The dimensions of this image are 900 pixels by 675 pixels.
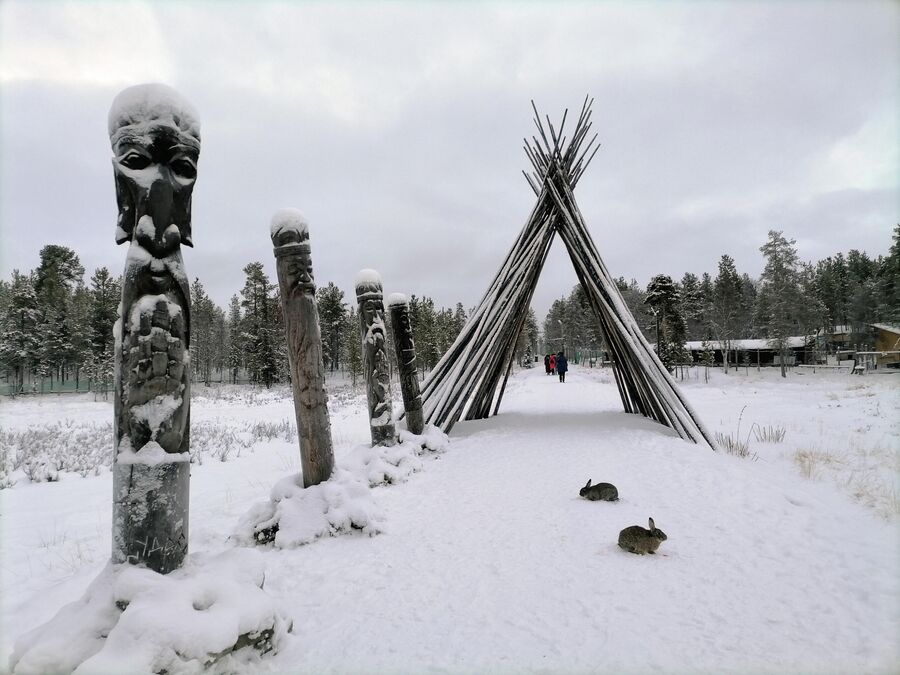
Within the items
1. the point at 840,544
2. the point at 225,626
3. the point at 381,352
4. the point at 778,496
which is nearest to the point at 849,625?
the point at 840,544

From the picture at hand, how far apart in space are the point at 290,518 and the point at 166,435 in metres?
1.69

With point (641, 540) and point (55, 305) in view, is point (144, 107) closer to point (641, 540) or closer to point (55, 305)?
point (641, 540)

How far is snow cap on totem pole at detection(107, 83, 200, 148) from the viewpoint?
242 cm

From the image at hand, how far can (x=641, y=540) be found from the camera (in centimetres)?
314

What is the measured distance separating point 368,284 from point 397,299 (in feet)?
3.01

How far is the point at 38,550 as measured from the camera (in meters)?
3.51

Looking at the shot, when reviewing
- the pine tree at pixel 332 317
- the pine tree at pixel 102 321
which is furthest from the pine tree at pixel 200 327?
the pine tree at pixel 102 321

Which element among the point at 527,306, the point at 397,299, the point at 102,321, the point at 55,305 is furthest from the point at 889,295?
the point at 55,305

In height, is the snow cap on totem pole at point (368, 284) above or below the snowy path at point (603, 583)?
above

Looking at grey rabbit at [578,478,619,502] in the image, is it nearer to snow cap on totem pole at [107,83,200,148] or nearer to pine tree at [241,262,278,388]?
snow cap on totem pole at [107,83,200,148]

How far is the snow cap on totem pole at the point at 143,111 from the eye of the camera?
7.95 ft

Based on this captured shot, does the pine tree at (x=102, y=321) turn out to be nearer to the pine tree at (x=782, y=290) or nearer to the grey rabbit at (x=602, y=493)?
the grey rabbit at (x=602, y=493)

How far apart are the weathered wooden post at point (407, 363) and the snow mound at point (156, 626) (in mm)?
4674

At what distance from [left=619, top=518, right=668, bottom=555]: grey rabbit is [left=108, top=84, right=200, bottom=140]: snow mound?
3.92 meters
